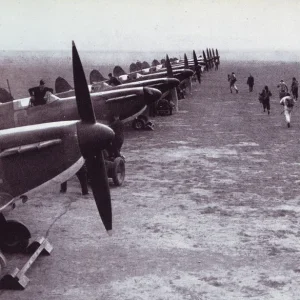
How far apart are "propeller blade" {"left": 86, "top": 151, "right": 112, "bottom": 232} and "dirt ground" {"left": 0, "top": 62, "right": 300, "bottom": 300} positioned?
679mm

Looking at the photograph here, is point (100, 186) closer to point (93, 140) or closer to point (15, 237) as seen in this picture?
point (93, 140)

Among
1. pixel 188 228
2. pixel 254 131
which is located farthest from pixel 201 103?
pixel 188 228

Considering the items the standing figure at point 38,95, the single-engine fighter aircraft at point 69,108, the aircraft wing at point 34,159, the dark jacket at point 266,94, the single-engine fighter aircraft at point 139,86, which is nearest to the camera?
the aircraft wing at point 34,159

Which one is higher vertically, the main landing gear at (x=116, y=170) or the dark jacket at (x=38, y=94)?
the dark jacket at (x=38, y=94)

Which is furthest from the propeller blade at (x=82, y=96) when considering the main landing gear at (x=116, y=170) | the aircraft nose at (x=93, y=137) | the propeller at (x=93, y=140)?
the main landing gear at (x=116, y=170)

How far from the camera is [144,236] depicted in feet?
29.6

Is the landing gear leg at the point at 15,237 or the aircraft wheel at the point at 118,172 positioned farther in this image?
the aircraft wheel at the point at 118,172

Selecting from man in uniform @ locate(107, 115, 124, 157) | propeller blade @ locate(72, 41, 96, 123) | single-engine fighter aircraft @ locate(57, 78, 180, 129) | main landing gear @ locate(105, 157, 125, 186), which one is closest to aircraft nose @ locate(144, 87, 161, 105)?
single-engine fighter aircraft @ locate(57, 78, 180, 129)

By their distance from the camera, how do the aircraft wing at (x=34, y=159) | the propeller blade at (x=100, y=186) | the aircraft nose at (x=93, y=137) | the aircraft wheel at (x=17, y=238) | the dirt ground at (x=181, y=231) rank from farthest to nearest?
the aircraft wheel at (x=17, y=238) → the propeller blade at (x=100, y=186) → the aircraft wing at (x=34, y=159) → the aircraft nose at (x=93, y=137) → the dirt ground at (x=181, y=231)

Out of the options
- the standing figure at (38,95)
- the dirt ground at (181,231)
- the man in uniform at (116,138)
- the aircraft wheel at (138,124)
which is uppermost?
the standing figure at (38,95)

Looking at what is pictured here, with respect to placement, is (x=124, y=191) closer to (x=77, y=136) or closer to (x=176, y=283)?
(x=77, y=136)

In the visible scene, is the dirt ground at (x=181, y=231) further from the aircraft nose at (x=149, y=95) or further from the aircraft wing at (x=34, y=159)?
the aircraft nose at (x=149, y=95)

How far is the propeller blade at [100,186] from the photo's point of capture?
27.2 feet

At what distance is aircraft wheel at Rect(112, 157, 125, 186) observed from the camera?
40.6 ft
